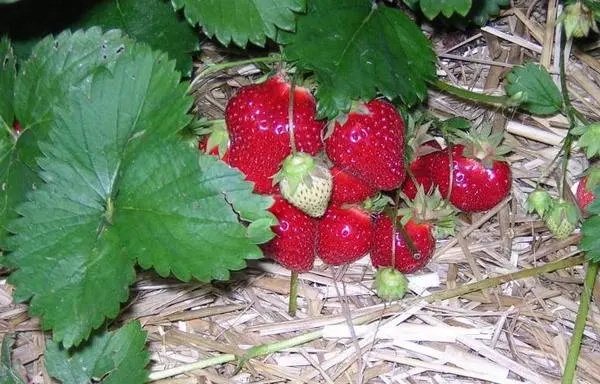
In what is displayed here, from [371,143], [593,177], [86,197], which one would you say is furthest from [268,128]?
[593,177]

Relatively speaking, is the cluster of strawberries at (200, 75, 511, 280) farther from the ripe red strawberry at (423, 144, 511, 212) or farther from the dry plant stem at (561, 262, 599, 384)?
the dry plant stem at (561, 262, 599, 384)

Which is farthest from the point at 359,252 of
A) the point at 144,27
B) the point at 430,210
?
the point at 144,27

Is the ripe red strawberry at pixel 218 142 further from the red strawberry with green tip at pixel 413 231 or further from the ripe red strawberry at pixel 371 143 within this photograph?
the red strawberry with green tip at pixel 413 231

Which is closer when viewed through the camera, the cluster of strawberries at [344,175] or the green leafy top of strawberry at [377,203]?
the cluster of strawberries at [344,175]

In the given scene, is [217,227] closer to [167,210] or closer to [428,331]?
[167,210]

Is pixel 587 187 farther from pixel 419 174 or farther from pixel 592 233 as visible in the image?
pixel 419 174

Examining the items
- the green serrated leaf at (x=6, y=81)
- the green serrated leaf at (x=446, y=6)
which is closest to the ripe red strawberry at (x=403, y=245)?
the green serrated leaf at (x=446, y=6)
